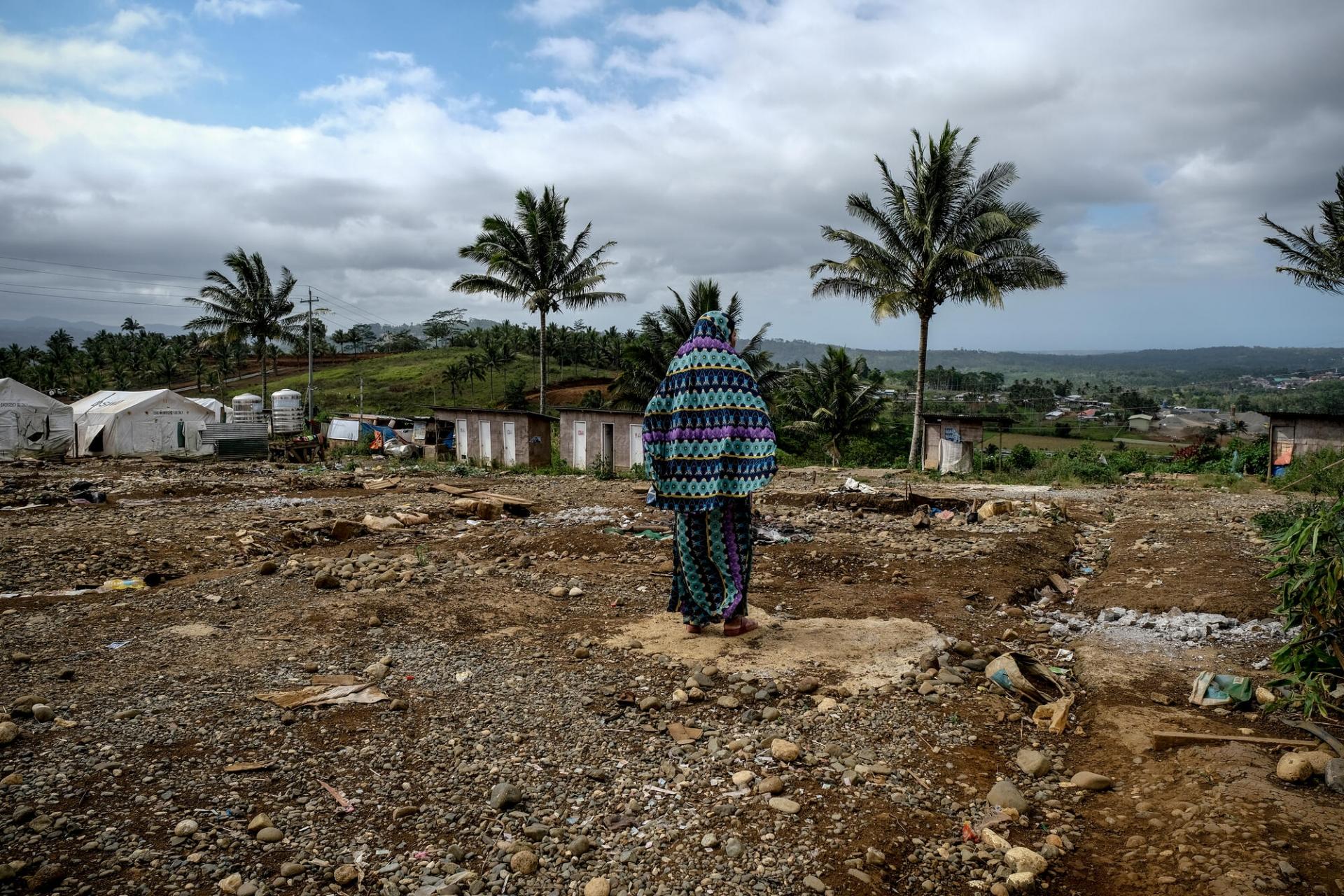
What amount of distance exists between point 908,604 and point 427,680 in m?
3.57

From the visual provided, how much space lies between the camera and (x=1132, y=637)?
5.10 metres

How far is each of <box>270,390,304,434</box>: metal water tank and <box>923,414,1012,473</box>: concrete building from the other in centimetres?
2440

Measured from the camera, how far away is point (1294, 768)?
292 cm

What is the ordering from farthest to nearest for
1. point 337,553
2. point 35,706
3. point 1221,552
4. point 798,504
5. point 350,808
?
point 798,504, point 337,553, point 1221,552, point 35,706, point 350,808

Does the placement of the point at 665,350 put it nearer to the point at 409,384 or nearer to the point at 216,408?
the point at 216,408

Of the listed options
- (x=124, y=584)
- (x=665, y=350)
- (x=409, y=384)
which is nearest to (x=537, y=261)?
(x=665, y=350)

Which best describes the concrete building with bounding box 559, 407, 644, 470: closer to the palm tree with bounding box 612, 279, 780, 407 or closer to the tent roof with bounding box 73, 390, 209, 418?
the palm tree with bounding box 612, 279, 780, 407

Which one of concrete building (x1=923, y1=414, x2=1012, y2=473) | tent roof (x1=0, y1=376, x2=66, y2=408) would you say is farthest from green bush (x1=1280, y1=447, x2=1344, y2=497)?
tent roof (x1=0, y1=376, x2=66, y2=408)

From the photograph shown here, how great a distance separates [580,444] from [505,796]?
20381 millimetres

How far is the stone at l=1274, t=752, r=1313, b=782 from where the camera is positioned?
2.91 m

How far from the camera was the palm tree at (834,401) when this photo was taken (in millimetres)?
26016

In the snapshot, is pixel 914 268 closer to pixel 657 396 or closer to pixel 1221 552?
pixel 1221 552

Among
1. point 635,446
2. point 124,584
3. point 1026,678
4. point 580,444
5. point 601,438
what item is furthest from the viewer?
point 580,444

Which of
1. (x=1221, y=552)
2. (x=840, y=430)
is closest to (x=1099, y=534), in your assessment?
(x=1221, y=552)
